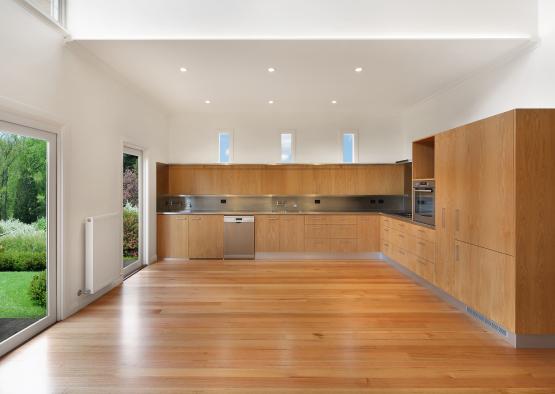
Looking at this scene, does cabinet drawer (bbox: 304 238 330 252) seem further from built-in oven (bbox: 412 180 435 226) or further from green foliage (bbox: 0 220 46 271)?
green foliage (bbox: 0 220 46 271)

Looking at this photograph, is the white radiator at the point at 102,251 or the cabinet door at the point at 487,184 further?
the white radiator at the point at 102,251

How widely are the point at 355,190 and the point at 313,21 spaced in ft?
13.6

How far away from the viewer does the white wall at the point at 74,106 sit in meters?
2.86

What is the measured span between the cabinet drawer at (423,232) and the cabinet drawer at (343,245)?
175 centimetres

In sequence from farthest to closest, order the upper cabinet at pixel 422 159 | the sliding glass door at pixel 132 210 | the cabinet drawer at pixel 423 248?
the sliding glass door at pixel 132 210 < the upper cabinet at pixel 422 159 < the cabinet drawer at pixel 423 248

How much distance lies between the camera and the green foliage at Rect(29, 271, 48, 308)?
10.5 ft

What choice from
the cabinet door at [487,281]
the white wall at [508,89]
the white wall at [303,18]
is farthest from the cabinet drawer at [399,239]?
the white wall at [303,18]

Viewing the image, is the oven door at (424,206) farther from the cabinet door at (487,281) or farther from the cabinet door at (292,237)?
the cabinet door at (292,237)

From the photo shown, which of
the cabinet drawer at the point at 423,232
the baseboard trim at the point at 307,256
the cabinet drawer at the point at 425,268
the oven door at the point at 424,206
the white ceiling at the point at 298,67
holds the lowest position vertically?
the baseboard trim at the point at 307,256

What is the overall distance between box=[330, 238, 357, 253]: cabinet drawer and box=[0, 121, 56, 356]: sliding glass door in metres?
4.63

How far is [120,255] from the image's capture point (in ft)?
15.6

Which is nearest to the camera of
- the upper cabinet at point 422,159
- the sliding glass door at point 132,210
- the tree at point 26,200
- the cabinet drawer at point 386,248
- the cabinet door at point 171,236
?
the tree at point 26,200

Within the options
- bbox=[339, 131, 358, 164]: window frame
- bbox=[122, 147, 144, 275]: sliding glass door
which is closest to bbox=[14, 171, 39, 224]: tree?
bbox=[122, 147, 144, 275]: sliding glass door

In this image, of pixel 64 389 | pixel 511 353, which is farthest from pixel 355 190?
pixel 64 389
